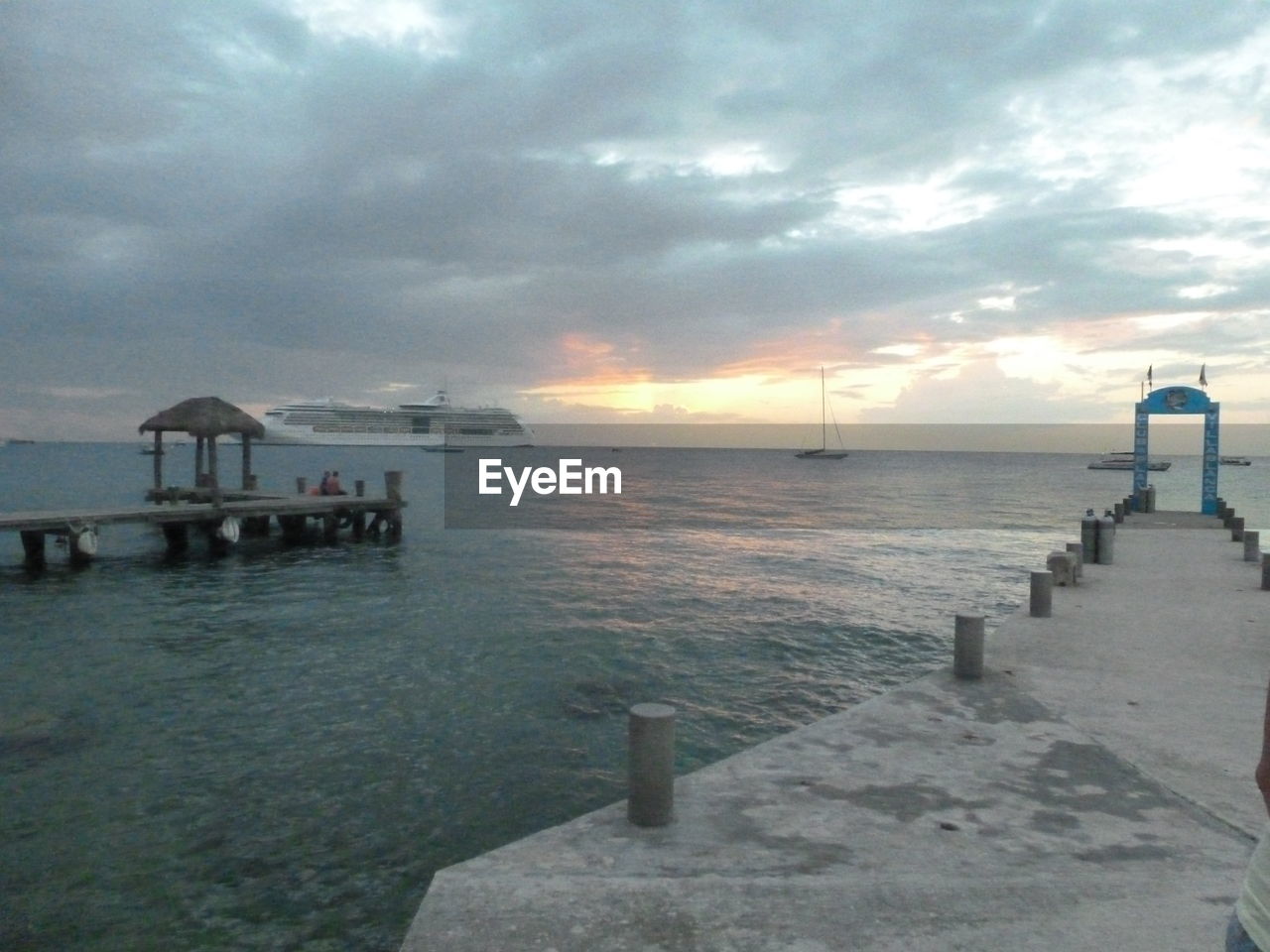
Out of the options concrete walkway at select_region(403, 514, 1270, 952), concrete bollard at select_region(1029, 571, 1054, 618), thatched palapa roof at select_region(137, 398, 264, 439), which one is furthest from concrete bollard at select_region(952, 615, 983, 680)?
thatched palapa roof at select_region(137, 398, 264, 439)

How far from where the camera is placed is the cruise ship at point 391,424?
133 meters

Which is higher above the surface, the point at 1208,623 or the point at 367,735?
the point at 1208,623

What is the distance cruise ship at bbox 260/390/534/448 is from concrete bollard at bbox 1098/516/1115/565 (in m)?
129

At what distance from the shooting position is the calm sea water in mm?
6895

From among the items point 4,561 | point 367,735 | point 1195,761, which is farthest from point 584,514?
point 1195,761

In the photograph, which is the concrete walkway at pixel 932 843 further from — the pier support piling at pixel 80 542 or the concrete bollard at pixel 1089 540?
the pier support piling at pixel 80 542

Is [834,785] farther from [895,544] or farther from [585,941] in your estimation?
[895,544]

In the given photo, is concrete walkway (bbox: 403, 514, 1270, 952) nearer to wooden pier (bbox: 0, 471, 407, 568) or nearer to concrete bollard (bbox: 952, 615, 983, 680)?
concrete bollard (bbox: 952, 615, 983, 680)

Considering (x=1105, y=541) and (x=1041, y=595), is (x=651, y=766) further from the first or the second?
(x=1105, y=541)

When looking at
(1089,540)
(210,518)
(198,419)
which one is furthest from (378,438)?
(1089,540)

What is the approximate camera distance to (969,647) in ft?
28.9

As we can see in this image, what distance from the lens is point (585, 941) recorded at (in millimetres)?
4102

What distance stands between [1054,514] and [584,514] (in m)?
27.8

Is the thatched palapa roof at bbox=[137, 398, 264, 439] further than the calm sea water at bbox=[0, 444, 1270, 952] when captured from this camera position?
Yes
